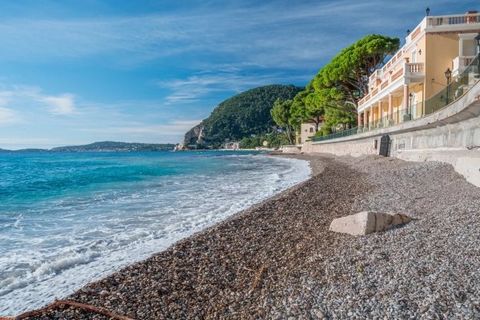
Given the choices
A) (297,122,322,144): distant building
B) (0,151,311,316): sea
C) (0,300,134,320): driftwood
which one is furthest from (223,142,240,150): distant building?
(0,300,134,320): driftwood

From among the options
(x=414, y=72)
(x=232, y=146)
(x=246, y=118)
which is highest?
(x=246, y=118)

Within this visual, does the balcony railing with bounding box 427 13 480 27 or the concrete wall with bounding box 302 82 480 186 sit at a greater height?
the balcony railing with bounding box 427 13 480 27

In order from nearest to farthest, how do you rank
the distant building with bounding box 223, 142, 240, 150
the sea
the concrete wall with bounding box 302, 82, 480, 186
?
the sea → the concrete wall with bounding box 302, 82, 480, 186 → the distant building with bounding box 223, 142, 240, 150

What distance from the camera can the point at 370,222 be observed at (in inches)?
295

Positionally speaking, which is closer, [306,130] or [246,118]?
[306,130]

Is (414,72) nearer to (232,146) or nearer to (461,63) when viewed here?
(461,63)

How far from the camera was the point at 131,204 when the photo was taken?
14.6 m

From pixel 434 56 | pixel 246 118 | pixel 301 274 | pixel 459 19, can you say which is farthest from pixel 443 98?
pixel 246 118

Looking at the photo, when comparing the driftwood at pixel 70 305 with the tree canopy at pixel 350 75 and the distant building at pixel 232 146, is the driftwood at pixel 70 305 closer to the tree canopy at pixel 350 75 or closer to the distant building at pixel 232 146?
the tree canopy at pixel 350 75

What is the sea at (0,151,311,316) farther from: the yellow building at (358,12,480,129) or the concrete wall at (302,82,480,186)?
the yellow building at (358,12,480,129)

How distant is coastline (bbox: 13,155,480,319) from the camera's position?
4492 mm

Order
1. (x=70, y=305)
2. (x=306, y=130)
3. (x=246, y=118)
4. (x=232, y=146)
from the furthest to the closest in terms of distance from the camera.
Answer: (x=246, y=118), (x=232, y=146), (x=306, y=130), (x=70, y=305)

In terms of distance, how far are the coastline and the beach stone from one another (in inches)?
10.1

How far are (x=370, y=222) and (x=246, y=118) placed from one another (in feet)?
589
